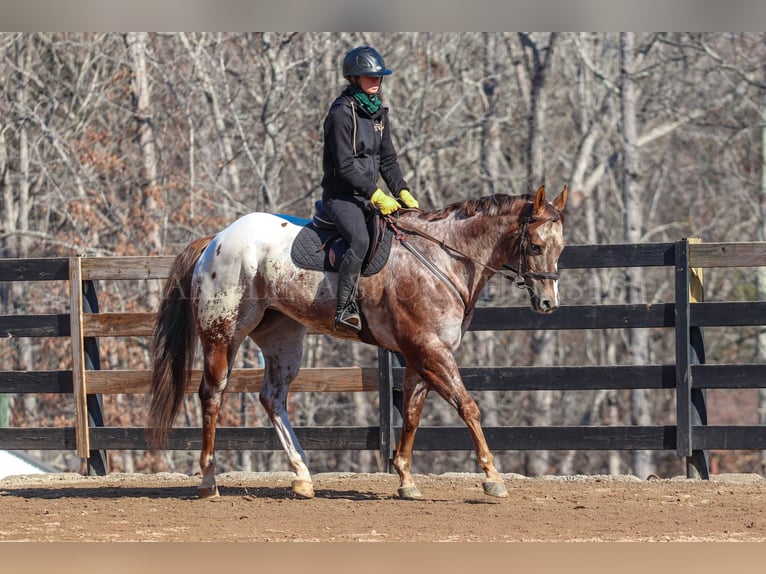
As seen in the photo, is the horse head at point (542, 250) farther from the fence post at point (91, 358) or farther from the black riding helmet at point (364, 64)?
the fence post at point (91, 358)

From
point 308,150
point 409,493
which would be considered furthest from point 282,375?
point 308,150

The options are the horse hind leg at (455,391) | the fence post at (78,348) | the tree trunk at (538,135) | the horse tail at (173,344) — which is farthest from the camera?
the tree trunk at (538,135)

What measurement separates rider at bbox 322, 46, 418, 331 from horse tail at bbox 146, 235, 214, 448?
1248 millimetres

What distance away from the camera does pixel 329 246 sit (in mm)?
7219

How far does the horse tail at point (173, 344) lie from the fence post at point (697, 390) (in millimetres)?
3593

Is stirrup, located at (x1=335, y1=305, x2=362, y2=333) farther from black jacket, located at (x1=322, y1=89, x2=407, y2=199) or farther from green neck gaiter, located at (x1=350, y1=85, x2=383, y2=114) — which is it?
green neck gaiter, located at (x1=350, y1=85, x2=383, y2=114)

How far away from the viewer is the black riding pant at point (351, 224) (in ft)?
22.9

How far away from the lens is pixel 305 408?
60.2 ft

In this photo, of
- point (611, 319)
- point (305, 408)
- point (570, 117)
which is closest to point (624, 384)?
point (611, 319)

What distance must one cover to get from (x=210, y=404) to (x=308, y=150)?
11833mm

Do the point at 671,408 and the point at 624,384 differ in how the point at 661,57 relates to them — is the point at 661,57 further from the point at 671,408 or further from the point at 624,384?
the point at 624,384

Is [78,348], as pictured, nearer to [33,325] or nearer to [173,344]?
[33,325]

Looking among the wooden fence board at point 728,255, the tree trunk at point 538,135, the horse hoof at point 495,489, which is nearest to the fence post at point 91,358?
the horse hoof at point 495,489

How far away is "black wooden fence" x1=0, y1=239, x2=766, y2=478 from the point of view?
7992mm
